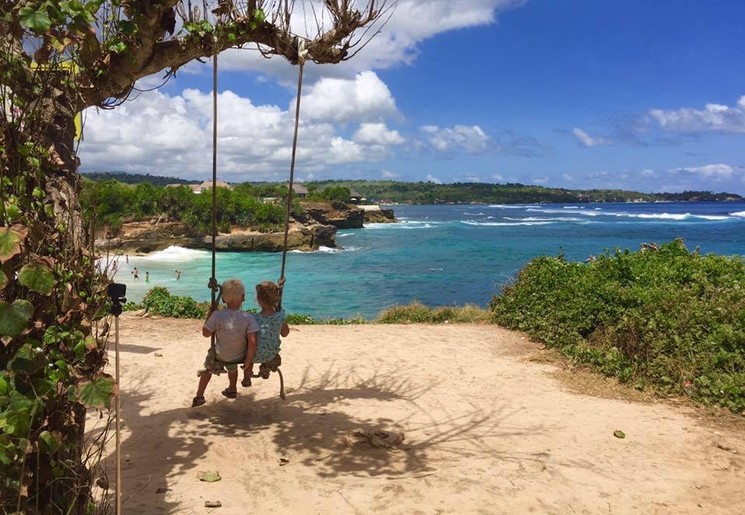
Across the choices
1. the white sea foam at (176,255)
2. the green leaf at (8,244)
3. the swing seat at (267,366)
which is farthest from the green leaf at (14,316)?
the white sea foam at (176,255)

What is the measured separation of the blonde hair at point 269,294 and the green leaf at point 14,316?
11.0 feet

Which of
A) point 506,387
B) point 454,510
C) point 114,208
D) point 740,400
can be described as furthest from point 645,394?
point 114,208

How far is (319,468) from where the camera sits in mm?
5023

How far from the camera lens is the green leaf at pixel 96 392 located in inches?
102

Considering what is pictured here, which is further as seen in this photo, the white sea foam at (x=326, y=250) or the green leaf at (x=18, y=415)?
the white sea foam at (x=326, y=250)

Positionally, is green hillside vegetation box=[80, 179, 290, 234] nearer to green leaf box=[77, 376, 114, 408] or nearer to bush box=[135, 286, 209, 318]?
bush box=[135, 286, 209, 318]

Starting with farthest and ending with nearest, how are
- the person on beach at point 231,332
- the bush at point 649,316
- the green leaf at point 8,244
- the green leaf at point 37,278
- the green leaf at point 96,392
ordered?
the bush at point 649,316 → the person on beach at point 231,332 → the green leaf at point 96,392 → the green leaf at point 37,278 → the green leaf at point 8,244

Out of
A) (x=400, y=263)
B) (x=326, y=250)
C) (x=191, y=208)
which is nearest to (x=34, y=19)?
(x=400, y=263)

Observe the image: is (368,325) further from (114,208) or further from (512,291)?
(114,208)

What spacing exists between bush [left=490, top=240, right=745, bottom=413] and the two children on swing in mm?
4856

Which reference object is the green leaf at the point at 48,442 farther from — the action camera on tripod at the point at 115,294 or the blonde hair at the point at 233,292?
the blonde hair at the point at 233,292

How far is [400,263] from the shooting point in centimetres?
5212

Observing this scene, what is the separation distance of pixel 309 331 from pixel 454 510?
7.59 m

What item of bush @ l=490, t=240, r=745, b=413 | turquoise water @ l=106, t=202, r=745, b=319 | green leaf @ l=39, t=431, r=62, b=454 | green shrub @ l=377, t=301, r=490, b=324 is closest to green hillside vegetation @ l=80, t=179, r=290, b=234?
turquoise water @ l=106, t=202, r=745, b=319
